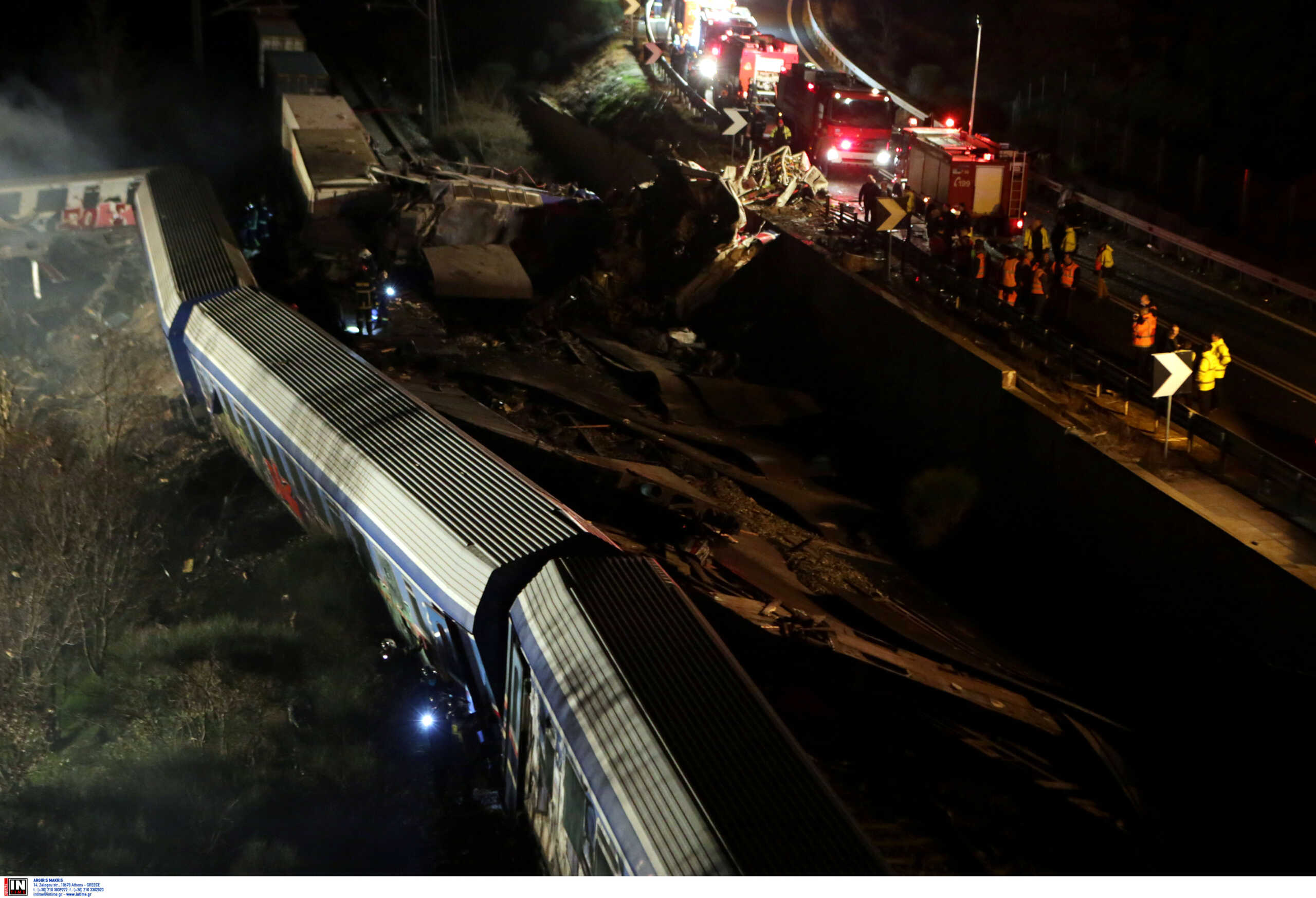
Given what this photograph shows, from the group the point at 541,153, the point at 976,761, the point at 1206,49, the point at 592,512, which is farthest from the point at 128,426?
the point at 1206,49

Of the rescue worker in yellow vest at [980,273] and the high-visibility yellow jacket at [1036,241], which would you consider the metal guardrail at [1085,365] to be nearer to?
the rescue worker in yellow vest at [980,273]

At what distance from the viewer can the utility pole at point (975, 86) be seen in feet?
76.1

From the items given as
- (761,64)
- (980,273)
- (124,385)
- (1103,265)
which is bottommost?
(124,385)

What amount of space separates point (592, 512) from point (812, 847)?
26.4 ft

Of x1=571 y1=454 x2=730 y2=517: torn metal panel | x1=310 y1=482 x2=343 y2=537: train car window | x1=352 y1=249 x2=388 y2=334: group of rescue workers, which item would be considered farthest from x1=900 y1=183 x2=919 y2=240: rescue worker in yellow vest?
x1=310 y1=482 x2=343 y2=537: train car window

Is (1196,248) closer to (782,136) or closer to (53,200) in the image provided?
(782,136)

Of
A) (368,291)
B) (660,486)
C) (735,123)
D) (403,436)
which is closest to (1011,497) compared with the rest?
(660,486)

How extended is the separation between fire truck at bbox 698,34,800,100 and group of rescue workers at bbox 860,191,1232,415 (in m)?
11.4

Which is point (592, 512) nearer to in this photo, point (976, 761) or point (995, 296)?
point (976, 761)

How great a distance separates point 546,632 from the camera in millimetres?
9039

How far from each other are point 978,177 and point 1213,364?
8291mm

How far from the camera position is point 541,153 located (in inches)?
1435

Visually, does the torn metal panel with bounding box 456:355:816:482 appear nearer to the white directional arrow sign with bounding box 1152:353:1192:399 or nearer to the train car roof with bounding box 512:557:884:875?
the white directional arrow sign with bounding box 1152:353:1192:399

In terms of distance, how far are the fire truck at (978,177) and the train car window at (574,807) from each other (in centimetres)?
1631
